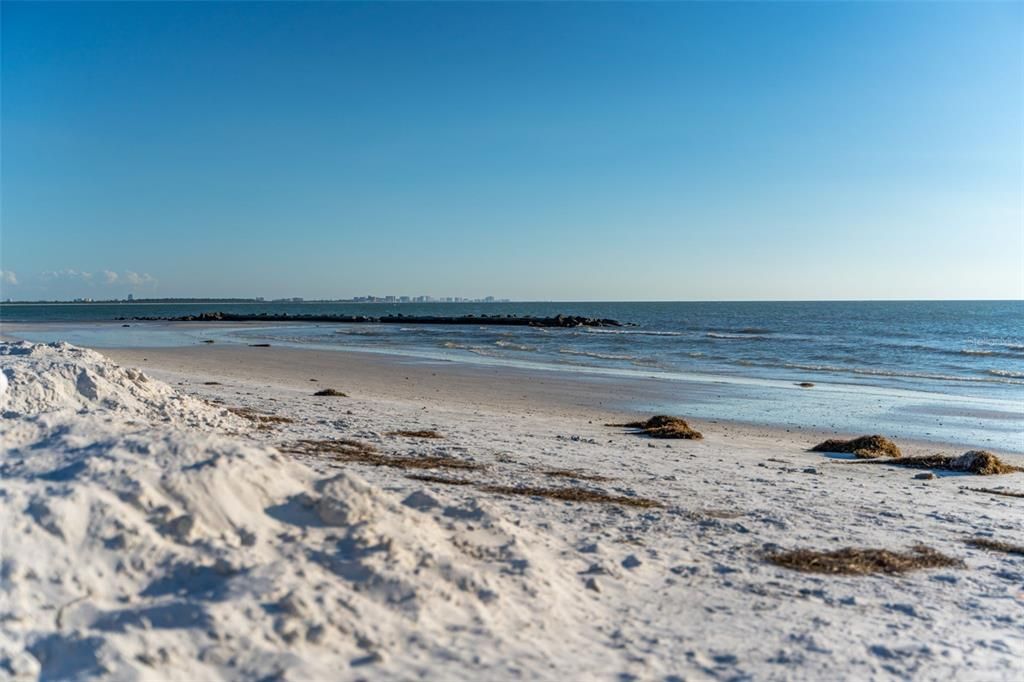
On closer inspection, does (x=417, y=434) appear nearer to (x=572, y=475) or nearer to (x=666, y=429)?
(x=572, y=475)

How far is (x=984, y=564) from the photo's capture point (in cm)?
687

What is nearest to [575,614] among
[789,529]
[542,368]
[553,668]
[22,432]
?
[553,668]

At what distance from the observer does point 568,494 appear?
8625 mm

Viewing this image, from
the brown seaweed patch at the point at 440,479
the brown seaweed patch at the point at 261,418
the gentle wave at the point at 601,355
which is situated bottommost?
the gentle wave at the point at 601,355

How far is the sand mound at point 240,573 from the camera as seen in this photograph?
424cm

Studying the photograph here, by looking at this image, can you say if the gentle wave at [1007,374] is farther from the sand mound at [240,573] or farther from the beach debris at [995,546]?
the sand mound at [240,573]

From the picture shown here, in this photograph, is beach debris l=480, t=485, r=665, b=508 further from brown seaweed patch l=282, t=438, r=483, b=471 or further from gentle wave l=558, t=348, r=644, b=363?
gentle wave l=558, t=348, r=644, b=363

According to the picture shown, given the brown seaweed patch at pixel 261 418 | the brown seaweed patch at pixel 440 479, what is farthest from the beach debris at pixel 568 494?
the brown seaweed patch at pixel 261 418

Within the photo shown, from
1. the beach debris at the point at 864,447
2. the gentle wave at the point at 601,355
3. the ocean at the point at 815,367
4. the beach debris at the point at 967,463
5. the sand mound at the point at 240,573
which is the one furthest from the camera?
the gentle wave at the point at 601,355

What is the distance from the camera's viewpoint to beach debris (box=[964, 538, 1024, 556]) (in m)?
7.29

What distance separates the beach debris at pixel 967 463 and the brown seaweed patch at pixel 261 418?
9.63 m

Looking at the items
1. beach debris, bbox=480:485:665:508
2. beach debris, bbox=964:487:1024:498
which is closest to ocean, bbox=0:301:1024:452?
beach debris, bbox=964:487:1024:498

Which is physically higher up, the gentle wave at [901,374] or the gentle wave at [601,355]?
the gentle wave at [601,355]

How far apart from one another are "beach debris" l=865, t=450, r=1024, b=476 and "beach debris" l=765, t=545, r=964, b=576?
5.33m
